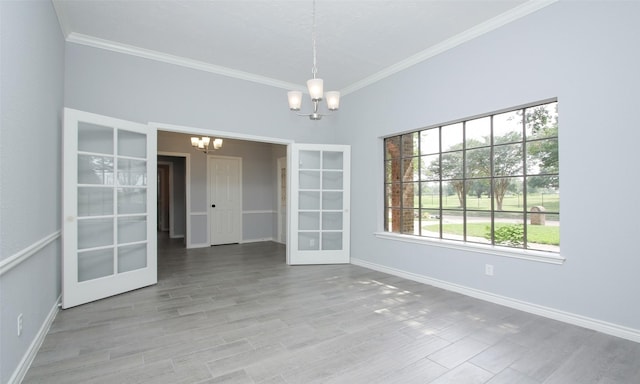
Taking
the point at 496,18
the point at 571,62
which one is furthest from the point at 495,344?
the point at 496,18

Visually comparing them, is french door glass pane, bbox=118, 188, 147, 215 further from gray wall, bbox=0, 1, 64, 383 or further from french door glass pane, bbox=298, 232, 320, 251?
french door glass pane, bbox=298, 232, 320, 251

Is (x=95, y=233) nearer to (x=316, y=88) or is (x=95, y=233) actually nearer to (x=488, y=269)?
(x=316, y=88)

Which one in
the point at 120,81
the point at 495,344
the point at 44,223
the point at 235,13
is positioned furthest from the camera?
the point at 120,81

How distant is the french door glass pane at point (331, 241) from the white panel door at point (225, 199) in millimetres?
3186

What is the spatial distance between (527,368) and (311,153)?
13.7 feet

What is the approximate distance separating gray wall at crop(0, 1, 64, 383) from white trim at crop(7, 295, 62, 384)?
1.7 inches

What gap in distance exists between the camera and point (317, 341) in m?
2.52

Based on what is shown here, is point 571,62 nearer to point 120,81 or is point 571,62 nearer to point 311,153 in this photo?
point 311,153

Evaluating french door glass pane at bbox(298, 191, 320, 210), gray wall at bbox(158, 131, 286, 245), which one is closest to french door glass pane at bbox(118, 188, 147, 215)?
french door glass pane at bbox(298, 191, 320, 210)

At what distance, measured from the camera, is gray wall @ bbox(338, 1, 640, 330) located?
2562mm

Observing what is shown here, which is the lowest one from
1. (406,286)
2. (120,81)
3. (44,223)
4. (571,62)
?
(406,286)

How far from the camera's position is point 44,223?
8.96 feet

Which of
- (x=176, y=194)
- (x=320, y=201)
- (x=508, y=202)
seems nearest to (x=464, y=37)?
(x=508, y=202)

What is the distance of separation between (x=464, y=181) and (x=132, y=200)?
425cm
